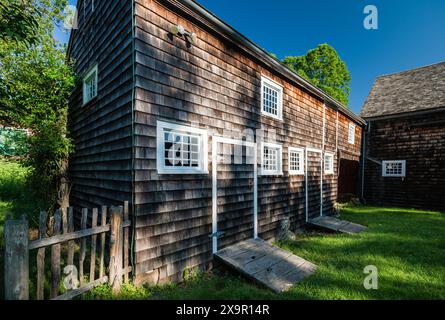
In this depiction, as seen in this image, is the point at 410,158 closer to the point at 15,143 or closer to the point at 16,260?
the point at 16,260

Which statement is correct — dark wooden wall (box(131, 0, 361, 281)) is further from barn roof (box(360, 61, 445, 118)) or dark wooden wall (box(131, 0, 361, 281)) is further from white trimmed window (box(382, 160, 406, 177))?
barn roof (box(360, 61, 445, 118))

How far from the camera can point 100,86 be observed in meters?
5.76

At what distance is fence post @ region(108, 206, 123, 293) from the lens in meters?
3.87

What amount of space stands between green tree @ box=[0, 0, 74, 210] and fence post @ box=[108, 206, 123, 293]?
4.37 meters

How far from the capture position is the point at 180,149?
5094 mm

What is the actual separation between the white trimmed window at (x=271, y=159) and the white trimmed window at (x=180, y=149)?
2536mm

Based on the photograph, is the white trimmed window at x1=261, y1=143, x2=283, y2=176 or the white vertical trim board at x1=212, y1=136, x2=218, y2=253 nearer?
the white vertical trim board at x1=212, y1=136, x2=218, y2=253

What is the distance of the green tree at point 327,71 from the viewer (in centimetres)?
2856

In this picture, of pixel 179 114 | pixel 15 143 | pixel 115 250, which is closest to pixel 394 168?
pixel 179 114

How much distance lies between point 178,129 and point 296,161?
19.3 ft

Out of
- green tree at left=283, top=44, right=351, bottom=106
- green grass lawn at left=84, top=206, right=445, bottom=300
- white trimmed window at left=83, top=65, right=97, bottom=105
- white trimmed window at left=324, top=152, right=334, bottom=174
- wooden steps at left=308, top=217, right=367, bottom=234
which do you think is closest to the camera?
green grass lawn at left=84, top=206, right=445, bottom=300

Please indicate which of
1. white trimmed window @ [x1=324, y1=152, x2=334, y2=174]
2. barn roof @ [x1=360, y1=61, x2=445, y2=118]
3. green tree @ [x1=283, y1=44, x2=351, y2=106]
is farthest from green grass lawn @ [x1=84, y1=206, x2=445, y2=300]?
green tree @ [x1=283, y1=44, x2=351, y2=106]
